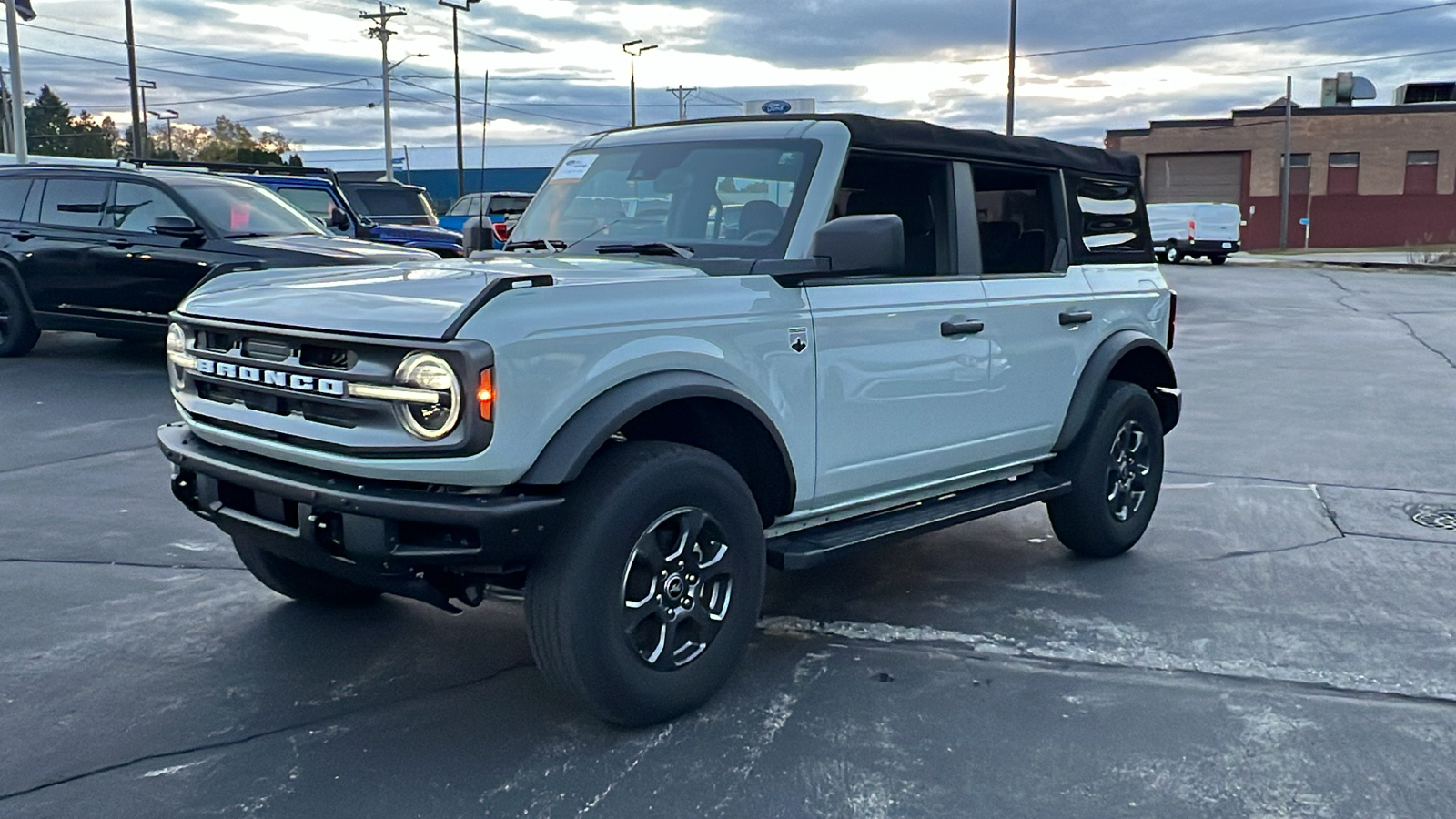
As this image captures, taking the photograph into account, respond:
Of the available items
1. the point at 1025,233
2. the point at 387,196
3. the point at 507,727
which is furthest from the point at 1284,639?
the point at 387,196

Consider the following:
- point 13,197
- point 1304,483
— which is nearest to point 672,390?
point 1304,483

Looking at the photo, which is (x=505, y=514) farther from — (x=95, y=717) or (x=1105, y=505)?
(x=1105, y=505)

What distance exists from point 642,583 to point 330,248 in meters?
8.09

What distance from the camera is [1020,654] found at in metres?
4.65

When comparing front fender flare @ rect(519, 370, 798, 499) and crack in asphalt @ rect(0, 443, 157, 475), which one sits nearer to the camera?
front fender flare @ rect(519, 370, 798, 499)

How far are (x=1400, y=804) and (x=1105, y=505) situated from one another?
7.95 feet

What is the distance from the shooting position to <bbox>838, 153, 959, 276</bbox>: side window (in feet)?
16.9

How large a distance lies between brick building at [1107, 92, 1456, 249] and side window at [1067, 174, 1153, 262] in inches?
2117

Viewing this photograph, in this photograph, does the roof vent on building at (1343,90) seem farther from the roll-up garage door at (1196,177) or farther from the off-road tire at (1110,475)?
the off-road tire at (1110,475)

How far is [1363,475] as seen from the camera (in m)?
7.99

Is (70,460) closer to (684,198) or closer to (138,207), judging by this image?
(138,207)

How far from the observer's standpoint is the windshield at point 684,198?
15.2 ft

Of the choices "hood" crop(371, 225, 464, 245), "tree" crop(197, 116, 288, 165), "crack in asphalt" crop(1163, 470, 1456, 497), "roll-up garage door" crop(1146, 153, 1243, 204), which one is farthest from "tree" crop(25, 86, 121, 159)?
"crack in asphalt" crop(1163, 470, 1456, 497)

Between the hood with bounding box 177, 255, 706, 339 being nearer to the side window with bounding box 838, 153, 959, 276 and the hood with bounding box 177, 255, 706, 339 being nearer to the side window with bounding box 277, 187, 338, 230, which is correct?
the side window with bounding box 838, 153, 959, 276
